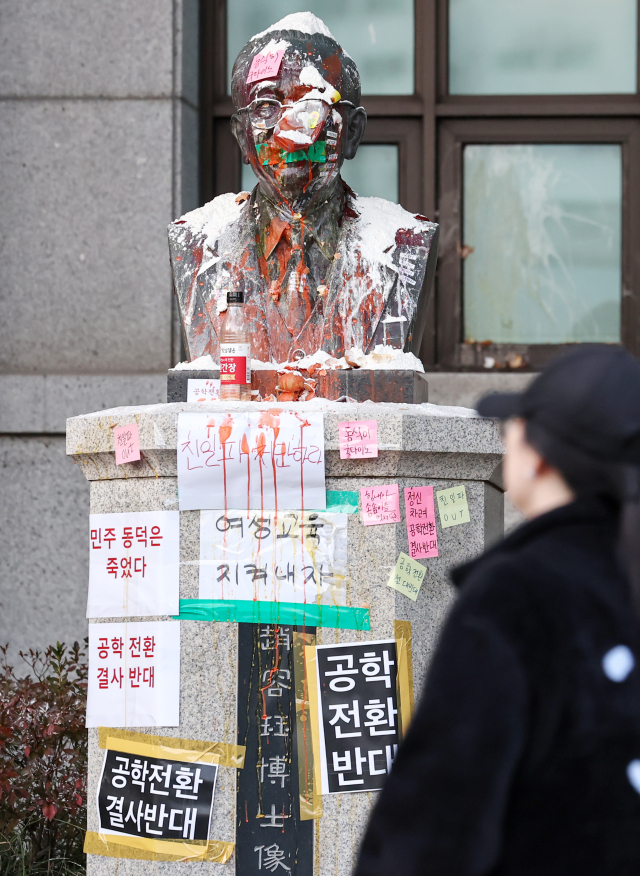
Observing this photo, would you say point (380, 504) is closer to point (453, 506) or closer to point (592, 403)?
point (453, 506)

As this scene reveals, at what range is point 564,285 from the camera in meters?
5.28

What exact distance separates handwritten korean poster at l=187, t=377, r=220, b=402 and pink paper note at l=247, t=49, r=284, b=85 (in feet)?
3.00

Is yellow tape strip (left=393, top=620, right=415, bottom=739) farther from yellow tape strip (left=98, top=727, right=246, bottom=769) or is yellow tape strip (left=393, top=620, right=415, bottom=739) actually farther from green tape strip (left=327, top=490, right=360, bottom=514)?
yellow tape strip (left=98, top=727, right=246, bottom=769)

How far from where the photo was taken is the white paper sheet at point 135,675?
2699mm

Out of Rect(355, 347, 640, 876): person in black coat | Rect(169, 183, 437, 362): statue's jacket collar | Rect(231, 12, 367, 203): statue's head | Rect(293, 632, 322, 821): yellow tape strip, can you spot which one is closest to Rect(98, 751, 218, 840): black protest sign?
Rect(293, 632, 322, 821): yellow tape strip

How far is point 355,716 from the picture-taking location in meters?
2.66

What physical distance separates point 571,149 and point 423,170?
2.49 ft

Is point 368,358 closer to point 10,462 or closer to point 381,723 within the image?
point 381,723

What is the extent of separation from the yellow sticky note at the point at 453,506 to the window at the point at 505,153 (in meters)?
2.56

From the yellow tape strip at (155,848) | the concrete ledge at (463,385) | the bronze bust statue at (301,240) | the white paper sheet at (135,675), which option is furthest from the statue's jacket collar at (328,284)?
the concrete ledge at (463,385)

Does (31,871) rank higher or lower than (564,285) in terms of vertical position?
lower

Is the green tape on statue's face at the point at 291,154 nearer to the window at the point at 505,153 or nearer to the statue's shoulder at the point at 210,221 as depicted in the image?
the statue's shoulder at the point at 210,221

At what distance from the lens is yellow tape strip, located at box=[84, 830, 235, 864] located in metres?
2.65

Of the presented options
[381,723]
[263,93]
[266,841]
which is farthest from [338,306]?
[266,841]
